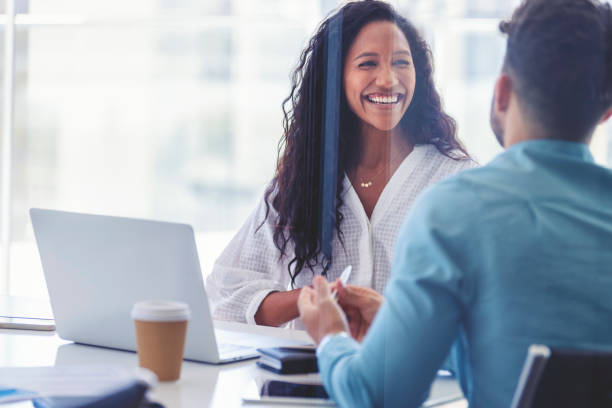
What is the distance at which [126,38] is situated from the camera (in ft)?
13.9

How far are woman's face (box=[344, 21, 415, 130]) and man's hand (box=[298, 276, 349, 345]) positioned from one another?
0.66 m

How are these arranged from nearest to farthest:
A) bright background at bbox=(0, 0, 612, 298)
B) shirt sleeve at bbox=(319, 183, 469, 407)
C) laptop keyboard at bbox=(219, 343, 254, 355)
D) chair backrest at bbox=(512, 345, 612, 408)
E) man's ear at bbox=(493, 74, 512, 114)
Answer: chair backrest at bbox=(512, 345, 612, 408) < shirt sleeve at bbox=(319, 183, 469, 407) < man's ear at bbox=(493, 74, 512, 114) < laptop keyboard at bbox=(219, 343, 254, 355) < bright background at bbox=(0, 0, 612, 298)

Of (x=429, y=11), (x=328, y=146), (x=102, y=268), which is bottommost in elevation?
(x=102, y=268)

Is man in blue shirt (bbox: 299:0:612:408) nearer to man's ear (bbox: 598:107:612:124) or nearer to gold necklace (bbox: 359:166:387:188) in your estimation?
man's ear (bbox: 598:107:612:124)

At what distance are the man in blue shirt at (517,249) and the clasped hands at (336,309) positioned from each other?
10 cm

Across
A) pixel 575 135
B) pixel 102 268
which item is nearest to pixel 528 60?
pixel 575 135

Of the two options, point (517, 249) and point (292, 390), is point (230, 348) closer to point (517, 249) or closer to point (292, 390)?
point (292, 390)

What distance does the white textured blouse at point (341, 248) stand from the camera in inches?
62.9

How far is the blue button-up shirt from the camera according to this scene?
Result: 0.84m

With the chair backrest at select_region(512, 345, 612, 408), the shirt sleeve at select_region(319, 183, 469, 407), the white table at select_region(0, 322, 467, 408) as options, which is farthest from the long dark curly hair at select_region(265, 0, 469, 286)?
the chair backrest at select_region(512, 345, 612, 408)

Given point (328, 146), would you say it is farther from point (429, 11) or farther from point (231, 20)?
point (231, 20)

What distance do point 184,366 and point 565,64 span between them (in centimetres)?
71

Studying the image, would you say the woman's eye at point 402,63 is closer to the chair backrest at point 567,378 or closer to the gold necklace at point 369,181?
the gold necklace at point 369,181

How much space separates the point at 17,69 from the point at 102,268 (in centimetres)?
294
